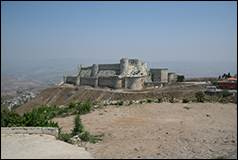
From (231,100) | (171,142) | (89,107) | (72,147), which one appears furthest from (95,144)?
(231,100)

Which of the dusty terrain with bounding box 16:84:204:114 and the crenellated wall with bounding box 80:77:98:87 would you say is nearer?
the dusty terrain with bounding box 16:84:204:114

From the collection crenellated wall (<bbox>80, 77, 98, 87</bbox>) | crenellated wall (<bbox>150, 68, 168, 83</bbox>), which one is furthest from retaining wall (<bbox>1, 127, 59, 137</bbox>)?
crenellated wall (<bbox>150, 68, 168, 83</bbox>)

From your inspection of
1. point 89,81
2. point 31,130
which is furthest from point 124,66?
point 31,130

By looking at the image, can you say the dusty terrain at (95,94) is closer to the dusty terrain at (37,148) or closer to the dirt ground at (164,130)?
the dirt ground at (164,130)

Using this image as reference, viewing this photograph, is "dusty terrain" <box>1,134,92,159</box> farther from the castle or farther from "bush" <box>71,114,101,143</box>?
the castle

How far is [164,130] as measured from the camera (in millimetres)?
15859

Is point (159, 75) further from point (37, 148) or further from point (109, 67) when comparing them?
point (37, 148)

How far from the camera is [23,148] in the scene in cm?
1178

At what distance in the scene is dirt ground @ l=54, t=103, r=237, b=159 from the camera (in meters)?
12.2

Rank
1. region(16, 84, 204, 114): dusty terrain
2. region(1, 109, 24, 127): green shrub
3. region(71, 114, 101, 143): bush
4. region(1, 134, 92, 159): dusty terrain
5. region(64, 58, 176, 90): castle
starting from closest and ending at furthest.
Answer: region(1, 134, 92, 159): dusty terrain, region(71, 114, 101, 143): bush, region(1, 109, 24, 127): green shrub, region(16, 84, 204, 114): dusty terrain, region(64, 58, 176, 90): castle

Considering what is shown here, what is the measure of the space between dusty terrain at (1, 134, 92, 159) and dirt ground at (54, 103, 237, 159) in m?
0.80

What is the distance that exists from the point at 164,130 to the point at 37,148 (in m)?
6.15

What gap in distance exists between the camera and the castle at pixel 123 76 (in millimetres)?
48438

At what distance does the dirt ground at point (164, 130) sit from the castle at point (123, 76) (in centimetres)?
2474
